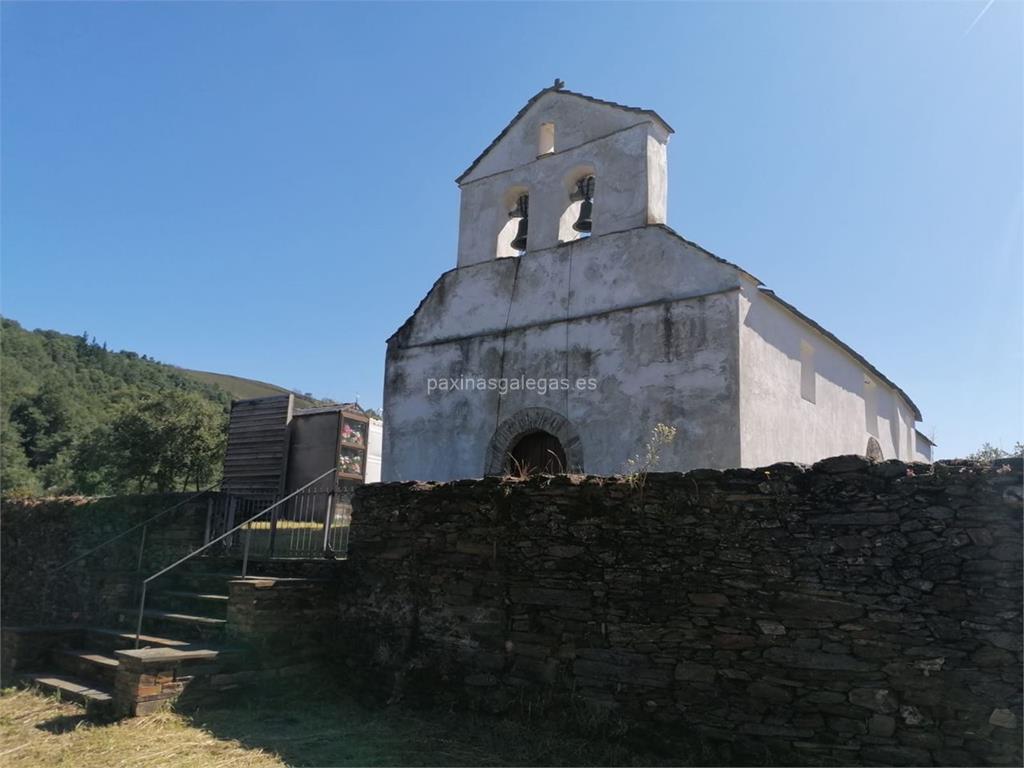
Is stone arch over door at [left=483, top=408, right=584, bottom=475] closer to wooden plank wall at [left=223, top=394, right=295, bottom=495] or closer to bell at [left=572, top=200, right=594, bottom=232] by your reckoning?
bell at [left=572, top=200, right=594, bottom=232]

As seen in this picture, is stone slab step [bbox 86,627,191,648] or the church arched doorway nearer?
stone slab step [bbox 86,627,191,648]

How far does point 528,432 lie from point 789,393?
412cm

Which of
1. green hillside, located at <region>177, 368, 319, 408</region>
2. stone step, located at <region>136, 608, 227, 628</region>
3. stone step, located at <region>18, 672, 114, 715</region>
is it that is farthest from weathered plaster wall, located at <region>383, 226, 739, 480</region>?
green hillside, located at <region>177, 368, 319, 408</region>

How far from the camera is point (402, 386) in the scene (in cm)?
1334

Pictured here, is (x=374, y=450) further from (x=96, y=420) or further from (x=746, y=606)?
(x=96, y=420)

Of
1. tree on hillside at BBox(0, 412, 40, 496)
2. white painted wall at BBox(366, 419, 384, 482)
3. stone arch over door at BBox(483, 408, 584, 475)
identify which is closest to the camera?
stone arch over door at BBox(483, 408, 584, 475)

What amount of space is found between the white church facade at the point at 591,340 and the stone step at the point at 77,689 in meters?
5.61

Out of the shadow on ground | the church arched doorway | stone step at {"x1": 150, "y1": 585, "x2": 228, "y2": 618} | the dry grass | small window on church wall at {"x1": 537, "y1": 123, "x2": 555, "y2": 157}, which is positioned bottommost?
the dry grass

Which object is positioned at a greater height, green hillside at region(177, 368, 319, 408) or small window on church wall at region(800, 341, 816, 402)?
green hillside at region(177, 368, 319, 408)

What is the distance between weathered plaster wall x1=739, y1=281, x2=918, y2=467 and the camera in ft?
32.8

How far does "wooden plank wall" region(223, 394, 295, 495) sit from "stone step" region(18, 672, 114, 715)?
18.2 ft

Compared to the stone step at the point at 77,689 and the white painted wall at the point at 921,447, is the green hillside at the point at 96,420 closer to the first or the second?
the stone step at the point at 77,689

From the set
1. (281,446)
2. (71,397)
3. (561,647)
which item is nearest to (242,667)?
(561,647)

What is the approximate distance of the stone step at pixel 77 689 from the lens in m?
7.67
